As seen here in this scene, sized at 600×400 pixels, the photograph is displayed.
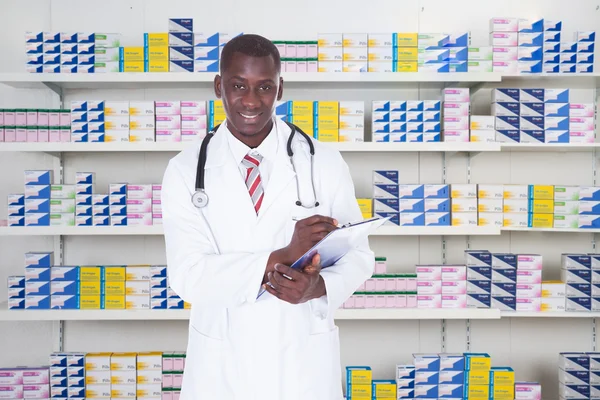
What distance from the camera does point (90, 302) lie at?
3.28 meters

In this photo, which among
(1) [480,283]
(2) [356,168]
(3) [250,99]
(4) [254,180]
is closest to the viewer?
(3) [250,99]

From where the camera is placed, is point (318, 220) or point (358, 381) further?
point (358, 381)

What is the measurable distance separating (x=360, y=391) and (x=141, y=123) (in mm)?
1826

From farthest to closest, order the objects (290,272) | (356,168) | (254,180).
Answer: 1. (356,168)
2. (254,180)
3. (290,272)

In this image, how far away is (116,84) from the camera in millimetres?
3611

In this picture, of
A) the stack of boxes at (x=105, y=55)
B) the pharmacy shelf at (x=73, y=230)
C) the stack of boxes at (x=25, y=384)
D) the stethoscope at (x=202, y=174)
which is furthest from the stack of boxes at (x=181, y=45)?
the stethoscope at (x=202, y=174)

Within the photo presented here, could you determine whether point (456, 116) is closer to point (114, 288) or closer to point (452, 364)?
point (452, 364)

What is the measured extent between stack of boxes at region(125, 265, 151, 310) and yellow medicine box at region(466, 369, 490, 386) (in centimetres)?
174

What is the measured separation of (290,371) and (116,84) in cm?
266

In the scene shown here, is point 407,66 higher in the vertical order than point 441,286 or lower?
higher

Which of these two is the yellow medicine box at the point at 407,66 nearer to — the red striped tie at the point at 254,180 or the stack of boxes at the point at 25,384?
the red striped tie at the point at 254,180

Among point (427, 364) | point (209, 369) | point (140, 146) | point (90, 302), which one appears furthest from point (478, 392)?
point (209, 369)

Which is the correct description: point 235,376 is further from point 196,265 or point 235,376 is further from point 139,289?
point 139,289

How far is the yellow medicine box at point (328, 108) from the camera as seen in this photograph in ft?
10.8
